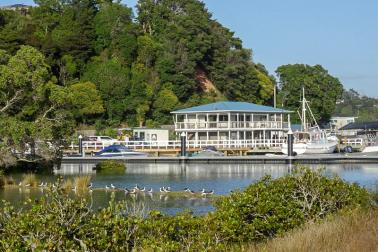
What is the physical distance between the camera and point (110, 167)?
151 feet

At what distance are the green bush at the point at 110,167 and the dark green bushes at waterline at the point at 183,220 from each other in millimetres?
32644

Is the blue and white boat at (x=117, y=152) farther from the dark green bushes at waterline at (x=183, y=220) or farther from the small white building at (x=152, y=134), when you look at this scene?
the dark green bushes at waterline at (x=183, y=220)

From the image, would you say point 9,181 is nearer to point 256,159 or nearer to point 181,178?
point 181,178

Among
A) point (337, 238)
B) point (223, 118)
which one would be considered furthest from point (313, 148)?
point (337, 238)

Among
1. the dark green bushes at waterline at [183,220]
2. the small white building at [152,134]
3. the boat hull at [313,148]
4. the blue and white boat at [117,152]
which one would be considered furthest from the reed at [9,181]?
the small white building at [152,134]

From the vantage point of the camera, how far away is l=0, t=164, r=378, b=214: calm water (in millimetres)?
25609

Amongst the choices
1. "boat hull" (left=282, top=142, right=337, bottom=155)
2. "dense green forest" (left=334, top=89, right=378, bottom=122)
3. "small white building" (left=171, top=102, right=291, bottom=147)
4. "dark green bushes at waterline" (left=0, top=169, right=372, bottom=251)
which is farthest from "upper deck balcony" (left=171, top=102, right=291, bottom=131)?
"dense green forest" (left=334, top=89, right=378, bottom=122)

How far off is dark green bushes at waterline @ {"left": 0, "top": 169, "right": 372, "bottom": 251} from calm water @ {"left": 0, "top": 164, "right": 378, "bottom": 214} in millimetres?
9557

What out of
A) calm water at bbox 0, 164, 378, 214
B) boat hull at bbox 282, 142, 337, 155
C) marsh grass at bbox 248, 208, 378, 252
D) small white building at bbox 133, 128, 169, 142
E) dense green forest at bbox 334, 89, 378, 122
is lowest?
calm water at bbox 0, 164, 378, 214

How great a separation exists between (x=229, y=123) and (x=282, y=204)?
51.9 meters

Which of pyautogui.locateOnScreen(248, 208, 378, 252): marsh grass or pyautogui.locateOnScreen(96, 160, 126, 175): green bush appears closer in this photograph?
pyautogui.locateOnScreen(248, 208, 378, 252): marsh grass

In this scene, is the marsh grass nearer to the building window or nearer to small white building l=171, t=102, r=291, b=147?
small white building l=171, t=102, r=291, b=147

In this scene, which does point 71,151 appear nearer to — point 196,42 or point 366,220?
point 196,42

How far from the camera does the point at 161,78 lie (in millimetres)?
76812
